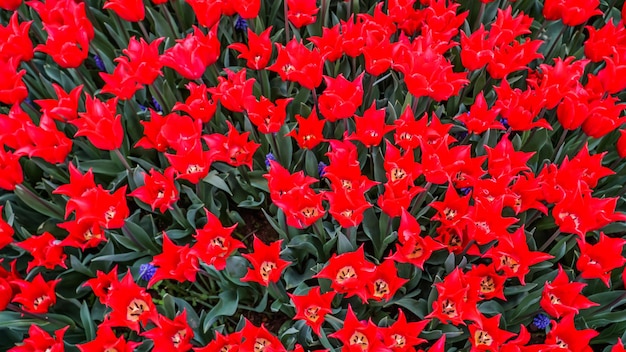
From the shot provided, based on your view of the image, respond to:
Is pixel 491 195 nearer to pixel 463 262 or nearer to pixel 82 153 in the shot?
pixel 463 262

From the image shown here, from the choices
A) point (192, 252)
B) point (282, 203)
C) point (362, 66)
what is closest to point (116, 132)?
point (192, 252)

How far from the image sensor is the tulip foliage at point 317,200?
1.59 meters

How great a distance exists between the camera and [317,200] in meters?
1.62

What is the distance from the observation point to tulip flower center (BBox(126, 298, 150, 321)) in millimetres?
1633

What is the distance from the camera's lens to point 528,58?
2.03 meters

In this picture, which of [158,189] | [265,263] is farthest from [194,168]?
[265,263]

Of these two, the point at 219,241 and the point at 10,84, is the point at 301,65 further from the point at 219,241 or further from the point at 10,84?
the point at 10,84

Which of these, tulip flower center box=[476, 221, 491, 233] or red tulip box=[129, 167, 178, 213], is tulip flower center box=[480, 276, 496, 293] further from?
red tulip box=[129, 167, 178, 213]

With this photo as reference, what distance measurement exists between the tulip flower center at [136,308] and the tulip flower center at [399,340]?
795 mm

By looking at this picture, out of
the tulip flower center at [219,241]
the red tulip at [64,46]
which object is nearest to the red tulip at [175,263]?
the tulip flower center at [219,241]

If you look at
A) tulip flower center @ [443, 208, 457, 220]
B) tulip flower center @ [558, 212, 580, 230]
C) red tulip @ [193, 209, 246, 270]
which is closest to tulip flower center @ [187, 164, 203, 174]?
red tulip @ [193, 209, 246, 270]

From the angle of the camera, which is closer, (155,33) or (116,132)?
(116,132)

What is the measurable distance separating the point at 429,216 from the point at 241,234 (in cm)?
77

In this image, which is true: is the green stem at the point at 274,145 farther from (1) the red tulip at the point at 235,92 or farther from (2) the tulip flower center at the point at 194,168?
(2) the tulip flower center at the point at 194,168
